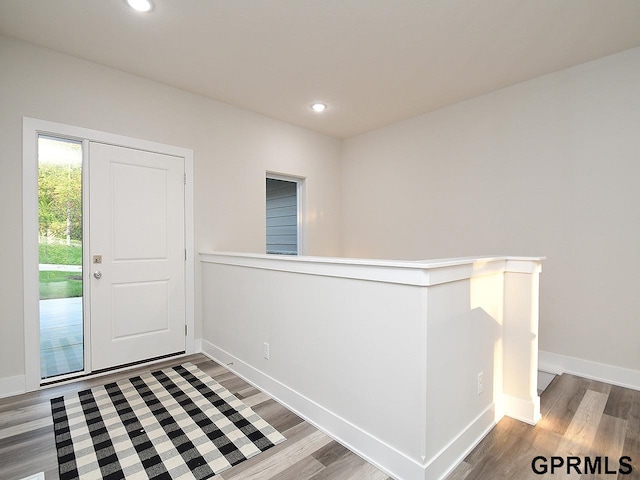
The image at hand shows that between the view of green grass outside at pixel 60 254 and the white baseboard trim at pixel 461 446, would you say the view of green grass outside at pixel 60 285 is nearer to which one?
the view of green grass outside at pixel 60 254

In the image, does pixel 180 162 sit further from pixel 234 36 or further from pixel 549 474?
pixel 549 474

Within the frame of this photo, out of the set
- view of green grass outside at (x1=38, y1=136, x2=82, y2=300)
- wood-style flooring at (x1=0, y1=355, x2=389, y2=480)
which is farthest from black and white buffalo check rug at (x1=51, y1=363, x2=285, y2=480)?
view of green grass outside at (x1=38, y1=136, x2=82, y2=300)

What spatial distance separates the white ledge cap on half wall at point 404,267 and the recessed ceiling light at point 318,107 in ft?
6.55

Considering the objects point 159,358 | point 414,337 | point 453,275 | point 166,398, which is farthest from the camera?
point 159,358

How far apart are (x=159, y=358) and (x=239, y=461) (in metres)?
1.82

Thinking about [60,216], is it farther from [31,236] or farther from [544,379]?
[544,379]

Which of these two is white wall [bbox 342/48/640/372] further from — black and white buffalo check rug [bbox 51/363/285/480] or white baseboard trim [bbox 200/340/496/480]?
black and white buffalo check rug [bbox 51/363/285/480]

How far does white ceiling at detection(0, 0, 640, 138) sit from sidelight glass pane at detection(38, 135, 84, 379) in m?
0.89

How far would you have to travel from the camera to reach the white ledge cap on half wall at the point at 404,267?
4.98ft

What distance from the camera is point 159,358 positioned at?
314 centimetres

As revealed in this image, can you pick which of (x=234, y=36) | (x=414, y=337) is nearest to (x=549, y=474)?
(x=414, y=337)

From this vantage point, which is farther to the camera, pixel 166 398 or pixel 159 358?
pixel 159 358

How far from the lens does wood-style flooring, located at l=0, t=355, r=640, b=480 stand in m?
1.64

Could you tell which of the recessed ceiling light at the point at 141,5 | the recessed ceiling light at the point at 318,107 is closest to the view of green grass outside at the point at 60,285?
the recessed ceiling light at the point at 141,5
